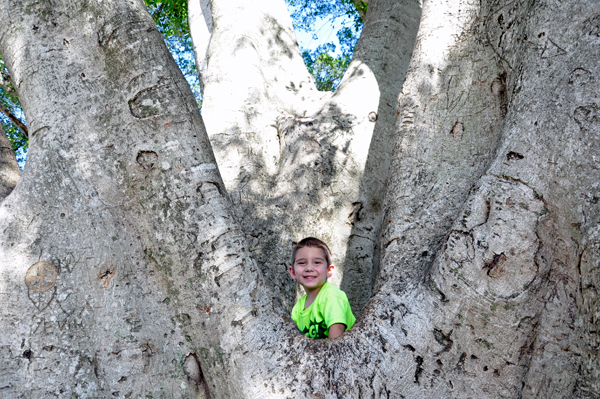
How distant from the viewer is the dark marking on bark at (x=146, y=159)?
2217 mm

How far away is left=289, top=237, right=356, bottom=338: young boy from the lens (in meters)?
2.58

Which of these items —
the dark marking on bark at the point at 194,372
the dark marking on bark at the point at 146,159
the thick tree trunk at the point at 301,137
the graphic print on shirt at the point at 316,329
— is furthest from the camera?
the thick tree trunk at the point at 301,137

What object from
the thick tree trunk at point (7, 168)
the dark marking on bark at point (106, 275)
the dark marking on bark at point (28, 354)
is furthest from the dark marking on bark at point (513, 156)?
the thick tree trunk at point (7, 168)

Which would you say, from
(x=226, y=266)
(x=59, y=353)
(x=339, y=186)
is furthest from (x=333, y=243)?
(x=59, y=353)

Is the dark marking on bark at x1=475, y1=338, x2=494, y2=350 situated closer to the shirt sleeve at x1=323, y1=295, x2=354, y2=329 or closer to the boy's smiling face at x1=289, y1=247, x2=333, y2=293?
the shirt sleeve at x1=323, y1=295, x2=354, y2=329

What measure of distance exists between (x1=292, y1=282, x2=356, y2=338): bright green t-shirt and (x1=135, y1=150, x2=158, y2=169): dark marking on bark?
1081 mm

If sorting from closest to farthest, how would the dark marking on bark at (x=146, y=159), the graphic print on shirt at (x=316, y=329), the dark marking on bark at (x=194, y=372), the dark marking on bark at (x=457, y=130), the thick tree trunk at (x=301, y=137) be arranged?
the dark marking on bark at (x=194, y=372) < the dark marking on bark at (x=146, y=159) < the dark marking on bark at (x=457, y=130) < the graphic print on shirt at (x=316, y=329) < the thick tree trunk at (x=301, y=137)

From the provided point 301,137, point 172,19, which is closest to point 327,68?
point 172,19

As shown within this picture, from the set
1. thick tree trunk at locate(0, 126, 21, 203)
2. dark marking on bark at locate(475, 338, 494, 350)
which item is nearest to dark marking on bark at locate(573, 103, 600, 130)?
dark marking on bark at locate(475, 338, 494, 350)

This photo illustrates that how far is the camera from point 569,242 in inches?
73.7

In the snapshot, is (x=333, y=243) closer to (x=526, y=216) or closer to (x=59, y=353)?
(x=526, y=216)

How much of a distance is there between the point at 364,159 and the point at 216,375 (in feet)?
5.69

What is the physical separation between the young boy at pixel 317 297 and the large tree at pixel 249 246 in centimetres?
39

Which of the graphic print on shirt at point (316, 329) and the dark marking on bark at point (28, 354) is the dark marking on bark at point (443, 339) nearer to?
the graphic print on shirt at point (316, 329)
